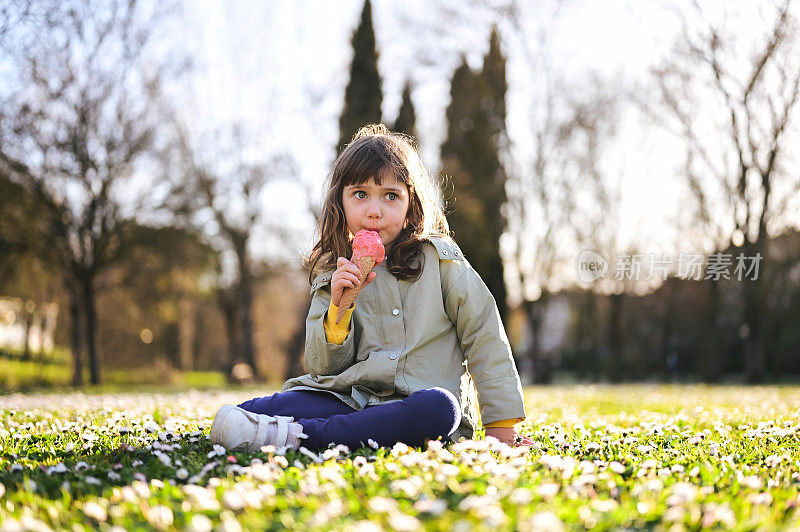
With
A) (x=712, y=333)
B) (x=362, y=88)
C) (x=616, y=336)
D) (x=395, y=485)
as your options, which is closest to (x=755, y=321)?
(x=712, y=333)

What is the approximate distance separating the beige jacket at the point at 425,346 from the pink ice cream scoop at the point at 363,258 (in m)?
0.21

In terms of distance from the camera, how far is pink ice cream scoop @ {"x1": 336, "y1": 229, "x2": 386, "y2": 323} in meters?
3.49

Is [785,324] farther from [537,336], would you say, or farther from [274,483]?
[274,483]

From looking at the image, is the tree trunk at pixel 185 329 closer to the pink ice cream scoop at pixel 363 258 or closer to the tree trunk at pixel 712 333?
the tree trunk at pixel 712 333

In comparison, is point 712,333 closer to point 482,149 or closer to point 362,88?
point 482,149

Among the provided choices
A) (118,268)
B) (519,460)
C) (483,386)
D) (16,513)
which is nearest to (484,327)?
(483,386)

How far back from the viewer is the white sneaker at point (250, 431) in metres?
3.22

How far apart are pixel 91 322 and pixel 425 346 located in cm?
1845

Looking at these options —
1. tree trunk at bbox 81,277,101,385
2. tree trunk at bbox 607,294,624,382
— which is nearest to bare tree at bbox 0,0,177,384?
tree trunk at bbox 81,277,101,385

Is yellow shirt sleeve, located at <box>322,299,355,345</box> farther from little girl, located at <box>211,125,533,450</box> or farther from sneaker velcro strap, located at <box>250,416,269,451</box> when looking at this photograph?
sneaker velcro strap, located at <box>250,416,269,451</box>

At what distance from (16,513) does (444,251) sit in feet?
7.79

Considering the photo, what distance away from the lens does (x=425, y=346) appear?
372 centimetres

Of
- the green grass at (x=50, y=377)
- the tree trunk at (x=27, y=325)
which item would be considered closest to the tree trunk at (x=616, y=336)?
the green grass at (x=50, y=377)

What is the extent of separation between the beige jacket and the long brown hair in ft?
0.32
